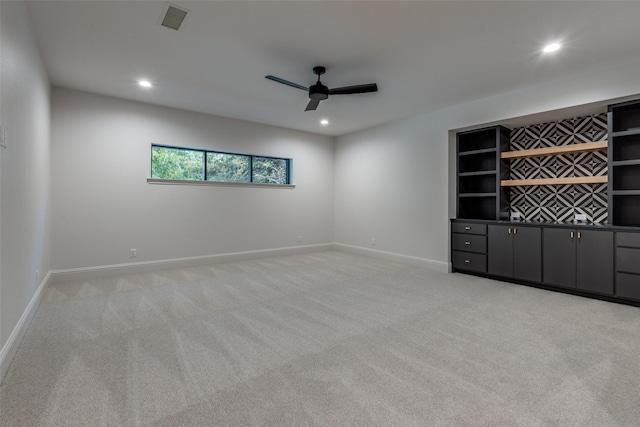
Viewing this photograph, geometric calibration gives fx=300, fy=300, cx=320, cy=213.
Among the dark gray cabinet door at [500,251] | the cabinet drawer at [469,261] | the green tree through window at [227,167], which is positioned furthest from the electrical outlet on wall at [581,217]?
the green tree through window at [227,167]

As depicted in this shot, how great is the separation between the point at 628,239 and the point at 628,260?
24 centimetres

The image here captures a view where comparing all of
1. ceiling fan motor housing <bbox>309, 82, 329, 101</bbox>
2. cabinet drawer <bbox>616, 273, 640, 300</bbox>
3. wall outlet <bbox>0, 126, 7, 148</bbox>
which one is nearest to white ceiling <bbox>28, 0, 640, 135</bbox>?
ceiling fan motor housing <bbox>309, 82, 329, 101</bbox>

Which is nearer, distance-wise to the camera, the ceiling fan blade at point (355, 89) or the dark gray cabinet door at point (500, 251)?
the ceiling fan blade at point (355, 89)

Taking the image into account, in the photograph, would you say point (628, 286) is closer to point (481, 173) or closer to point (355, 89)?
point (481, 173)

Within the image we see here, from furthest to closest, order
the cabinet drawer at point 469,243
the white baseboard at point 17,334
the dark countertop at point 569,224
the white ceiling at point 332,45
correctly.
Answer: the cabinet drawer at point 469,243, the dark countertop at point 569,224, the white ceiling at point 332,45, the white baseboard at point 17,334

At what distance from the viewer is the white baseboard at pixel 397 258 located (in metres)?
5.10

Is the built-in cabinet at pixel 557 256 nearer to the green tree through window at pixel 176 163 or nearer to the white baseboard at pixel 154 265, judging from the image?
the white baseboard at pixel 154 265

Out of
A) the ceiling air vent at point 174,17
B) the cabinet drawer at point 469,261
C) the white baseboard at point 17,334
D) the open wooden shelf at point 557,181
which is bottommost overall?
the white baseboard at point 17,334

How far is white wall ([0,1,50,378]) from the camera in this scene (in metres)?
2.05

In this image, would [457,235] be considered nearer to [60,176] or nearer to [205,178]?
[205,178]

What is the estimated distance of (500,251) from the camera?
4.41 meters

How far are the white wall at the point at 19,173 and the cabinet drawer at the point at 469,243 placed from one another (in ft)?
17.3

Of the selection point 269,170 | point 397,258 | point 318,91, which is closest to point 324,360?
point 318,91

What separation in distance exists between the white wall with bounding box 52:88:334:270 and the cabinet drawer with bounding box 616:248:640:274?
5120mm
